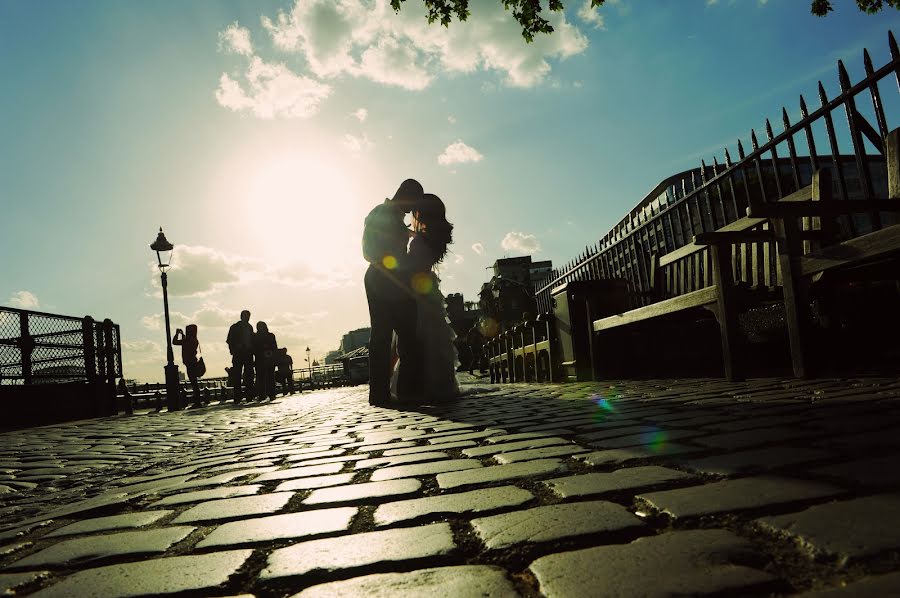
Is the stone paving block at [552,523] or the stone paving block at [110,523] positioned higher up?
the stone paving block at [552,523]

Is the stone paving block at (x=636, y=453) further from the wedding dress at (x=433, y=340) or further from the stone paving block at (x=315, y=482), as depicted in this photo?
the wedding dress at (x=433, y=340)

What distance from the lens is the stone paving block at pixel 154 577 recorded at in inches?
49.6

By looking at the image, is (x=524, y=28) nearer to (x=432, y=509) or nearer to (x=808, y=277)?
(x=808, y=277)

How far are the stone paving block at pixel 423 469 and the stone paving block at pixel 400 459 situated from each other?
0.12 m

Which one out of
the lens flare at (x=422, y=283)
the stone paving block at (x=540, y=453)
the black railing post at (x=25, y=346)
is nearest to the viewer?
the stone paving block at (x=540, y=453)

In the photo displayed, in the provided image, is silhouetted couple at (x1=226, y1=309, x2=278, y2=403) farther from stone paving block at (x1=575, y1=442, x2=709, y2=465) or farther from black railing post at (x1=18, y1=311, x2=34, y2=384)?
stone paving block at (x1=575, y1=442, x2=709, y2=465)

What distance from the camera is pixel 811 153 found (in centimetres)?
490

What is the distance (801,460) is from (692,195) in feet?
16.8

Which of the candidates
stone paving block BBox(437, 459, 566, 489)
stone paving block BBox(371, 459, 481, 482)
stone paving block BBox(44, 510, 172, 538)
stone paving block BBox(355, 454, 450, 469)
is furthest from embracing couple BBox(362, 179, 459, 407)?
stone paving block BBox(44, 510, 172, 538)

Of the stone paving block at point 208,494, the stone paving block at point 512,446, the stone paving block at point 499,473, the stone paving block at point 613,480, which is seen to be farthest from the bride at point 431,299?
the stone paving block at point 613,480

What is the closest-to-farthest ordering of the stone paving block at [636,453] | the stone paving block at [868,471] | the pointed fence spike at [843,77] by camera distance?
the stone paving block at [868,471] < the stone paving block at [636,453] < the pointed fence spike at [843,77]

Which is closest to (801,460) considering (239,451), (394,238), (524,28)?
(239,451)

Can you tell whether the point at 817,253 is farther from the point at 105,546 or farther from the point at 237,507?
Answer: the point at 105,546

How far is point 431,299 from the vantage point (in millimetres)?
7008
